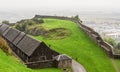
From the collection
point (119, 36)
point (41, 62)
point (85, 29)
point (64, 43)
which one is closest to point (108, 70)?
point (41, 62)

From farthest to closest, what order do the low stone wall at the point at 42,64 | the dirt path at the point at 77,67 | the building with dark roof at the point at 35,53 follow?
the dirt path at the point at 77,67 → the building with dark roof at the point at 35,53 → the low stone wall at the point at 42,64

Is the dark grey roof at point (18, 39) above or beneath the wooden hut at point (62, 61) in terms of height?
above

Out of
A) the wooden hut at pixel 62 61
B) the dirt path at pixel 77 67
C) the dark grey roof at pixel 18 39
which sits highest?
the dark grey roof at pixel 18 39

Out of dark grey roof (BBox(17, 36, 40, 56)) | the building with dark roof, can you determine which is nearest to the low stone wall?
the building with dark roof

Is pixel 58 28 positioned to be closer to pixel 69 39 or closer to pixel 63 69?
pixel 69 39

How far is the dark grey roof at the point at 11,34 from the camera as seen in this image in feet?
270

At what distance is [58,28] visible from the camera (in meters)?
101

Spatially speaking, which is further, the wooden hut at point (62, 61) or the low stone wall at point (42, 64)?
the wooden hut at point (62, 61)

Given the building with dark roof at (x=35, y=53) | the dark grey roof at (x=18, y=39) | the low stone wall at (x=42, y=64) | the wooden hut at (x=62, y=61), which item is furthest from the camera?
the dark grey roof at (x=18, y=39)

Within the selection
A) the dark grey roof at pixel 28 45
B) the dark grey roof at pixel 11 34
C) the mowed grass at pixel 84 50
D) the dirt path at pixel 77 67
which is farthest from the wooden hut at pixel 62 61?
the dark grey roof at pixel 11 34

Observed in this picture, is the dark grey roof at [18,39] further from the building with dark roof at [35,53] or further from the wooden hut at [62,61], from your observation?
the wooden hut at [62,61]

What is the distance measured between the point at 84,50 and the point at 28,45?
15751mm

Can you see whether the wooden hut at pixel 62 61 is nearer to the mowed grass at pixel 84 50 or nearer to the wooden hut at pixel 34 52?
the wooden hut at pixel 34 52

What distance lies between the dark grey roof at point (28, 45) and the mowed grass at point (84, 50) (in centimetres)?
877
